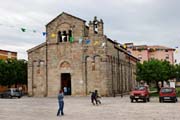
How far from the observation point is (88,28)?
47406 millimetres

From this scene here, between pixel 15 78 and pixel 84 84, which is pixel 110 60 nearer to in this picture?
pixel 84 84

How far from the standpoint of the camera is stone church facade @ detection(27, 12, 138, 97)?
44938 mm

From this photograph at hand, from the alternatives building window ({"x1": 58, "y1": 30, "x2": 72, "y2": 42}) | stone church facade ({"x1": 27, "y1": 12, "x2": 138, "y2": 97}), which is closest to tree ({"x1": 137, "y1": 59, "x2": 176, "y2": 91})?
stone church facade ({"x1": 27, "y1": 12, "x2": 138, "y2": 97})

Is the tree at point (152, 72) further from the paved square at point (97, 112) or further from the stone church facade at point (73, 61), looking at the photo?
the paved square at point (97, 112)

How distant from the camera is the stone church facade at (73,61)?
44938 millimetres

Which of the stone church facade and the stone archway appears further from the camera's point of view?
the stone archway

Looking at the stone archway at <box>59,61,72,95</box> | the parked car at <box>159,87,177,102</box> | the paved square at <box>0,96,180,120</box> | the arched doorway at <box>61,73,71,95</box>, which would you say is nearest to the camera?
the paved square at <box>0,96,180,120</box>

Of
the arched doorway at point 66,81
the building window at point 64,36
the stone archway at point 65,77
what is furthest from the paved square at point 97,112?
the building window at point 64,36

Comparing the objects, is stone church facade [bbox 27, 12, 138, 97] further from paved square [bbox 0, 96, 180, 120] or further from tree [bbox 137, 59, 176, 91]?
paved square [bbox 0, 96, 180, 120]

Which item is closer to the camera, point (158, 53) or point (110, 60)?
point (110, 60)

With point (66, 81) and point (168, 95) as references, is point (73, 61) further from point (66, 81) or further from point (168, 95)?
point (168, 95)

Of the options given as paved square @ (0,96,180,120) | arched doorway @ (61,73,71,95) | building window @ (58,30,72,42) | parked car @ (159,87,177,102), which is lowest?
paved square @ (0,96,180,120)

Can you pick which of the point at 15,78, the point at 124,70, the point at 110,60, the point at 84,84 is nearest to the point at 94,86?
the point at 84,84

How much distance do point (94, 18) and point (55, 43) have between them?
7.03 metres
